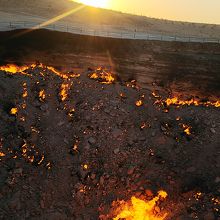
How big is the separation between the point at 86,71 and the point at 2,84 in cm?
647

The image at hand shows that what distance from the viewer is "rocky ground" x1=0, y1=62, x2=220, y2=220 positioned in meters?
19.3

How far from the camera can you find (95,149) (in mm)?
21344

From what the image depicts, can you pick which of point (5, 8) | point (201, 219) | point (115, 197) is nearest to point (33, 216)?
point (115, 197)

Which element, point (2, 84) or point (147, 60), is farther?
point (147, 60)

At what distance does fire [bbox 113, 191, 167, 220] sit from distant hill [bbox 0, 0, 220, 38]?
89.2 ft

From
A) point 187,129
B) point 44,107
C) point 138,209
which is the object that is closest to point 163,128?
point 187,129

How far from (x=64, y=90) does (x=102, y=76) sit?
340 cm

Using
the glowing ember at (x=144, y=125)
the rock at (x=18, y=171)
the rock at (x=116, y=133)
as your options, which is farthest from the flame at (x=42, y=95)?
the glowing ember at (x=144, y=125)

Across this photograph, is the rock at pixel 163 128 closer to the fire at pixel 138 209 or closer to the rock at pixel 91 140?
the fire at pixel 138 209

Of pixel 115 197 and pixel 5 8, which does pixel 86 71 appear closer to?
pixel 115 197

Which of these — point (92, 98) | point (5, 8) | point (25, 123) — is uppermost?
point (5, 8)

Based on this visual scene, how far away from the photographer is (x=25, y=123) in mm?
21812

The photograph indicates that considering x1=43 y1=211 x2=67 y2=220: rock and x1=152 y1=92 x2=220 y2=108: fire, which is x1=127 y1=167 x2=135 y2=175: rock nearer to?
x1=43 y1=211 x2=67 y2=220: rock

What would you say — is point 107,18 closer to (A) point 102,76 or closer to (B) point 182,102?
(A) point 102,76
